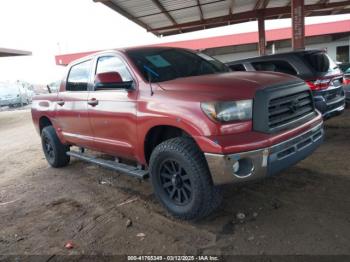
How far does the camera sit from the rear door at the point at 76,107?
5.10 metres

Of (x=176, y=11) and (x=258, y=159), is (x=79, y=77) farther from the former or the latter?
(x=176, y=11)

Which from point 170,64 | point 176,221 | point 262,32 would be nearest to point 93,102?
point 170,64

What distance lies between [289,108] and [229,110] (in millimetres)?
777

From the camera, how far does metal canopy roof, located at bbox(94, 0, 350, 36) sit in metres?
10.4

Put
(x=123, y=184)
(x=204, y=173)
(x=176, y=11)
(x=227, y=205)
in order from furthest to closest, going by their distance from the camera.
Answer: (x=176, y=11), (x=123, y=184), (x=227, y=205), (x=204, y=173)

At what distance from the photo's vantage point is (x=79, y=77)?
5.47m

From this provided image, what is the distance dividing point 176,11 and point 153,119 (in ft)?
29.4

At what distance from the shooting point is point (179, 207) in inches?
147

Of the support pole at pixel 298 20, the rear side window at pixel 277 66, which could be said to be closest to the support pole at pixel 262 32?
the support pole at pixel 298 20

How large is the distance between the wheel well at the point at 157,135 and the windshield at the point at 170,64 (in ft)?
1.89

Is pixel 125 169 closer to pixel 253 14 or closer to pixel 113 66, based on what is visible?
pixel 113 66

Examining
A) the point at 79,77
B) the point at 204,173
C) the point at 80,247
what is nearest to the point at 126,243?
the point at 80,247

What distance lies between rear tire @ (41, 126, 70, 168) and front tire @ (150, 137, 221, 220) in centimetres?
305

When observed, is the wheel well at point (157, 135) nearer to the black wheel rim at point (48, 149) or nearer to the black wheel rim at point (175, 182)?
the black wheel rim at point (175, 182)
